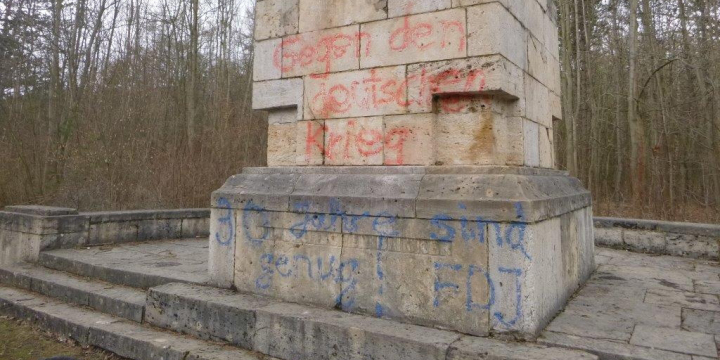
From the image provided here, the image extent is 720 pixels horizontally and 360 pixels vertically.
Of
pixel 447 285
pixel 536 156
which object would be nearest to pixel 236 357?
pixel 447 285

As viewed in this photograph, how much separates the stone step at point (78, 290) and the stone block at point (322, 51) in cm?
265

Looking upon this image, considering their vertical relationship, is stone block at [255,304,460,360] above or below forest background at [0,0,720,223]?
below

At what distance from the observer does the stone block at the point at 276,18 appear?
4.18m

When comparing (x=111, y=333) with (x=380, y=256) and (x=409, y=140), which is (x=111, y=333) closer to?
(x=380, y=256)

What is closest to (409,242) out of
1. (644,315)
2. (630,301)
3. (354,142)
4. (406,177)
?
(406,177)

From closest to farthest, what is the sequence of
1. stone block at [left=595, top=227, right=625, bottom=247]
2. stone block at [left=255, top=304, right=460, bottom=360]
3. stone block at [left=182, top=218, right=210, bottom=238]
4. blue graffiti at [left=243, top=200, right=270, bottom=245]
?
stone block at [left=255, top=304, right=460, bottom=360] < blue graffiti at [left=243, top=200, right=270, bottom=245] < stone block at [left=595, top=227, right=625, bottom=247] < stone block at [left=182, top=218, right=210, bottom=238]

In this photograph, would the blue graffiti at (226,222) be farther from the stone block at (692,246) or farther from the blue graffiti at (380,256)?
the stone block at (692,246)

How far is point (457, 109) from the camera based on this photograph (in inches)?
135

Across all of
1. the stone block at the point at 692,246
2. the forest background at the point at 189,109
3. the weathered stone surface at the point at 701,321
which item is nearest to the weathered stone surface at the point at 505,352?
the weathered stone surface at the point at 701,321

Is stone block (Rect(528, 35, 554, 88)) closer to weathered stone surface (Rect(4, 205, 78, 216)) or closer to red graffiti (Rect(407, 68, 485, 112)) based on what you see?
red graffiti (Rect(407, 68, 485, 112))

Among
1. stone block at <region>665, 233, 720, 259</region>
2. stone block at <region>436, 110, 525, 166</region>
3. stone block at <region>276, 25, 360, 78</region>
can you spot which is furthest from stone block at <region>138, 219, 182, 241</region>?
stone block at <region>665, 233, 720, 259</region>

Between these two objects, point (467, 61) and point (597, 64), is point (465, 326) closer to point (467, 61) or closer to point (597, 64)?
point (467, 61)

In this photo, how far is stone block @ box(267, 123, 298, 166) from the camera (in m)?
4.15

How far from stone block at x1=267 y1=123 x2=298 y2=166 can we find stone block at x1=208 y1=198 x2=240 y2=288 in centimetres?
62
